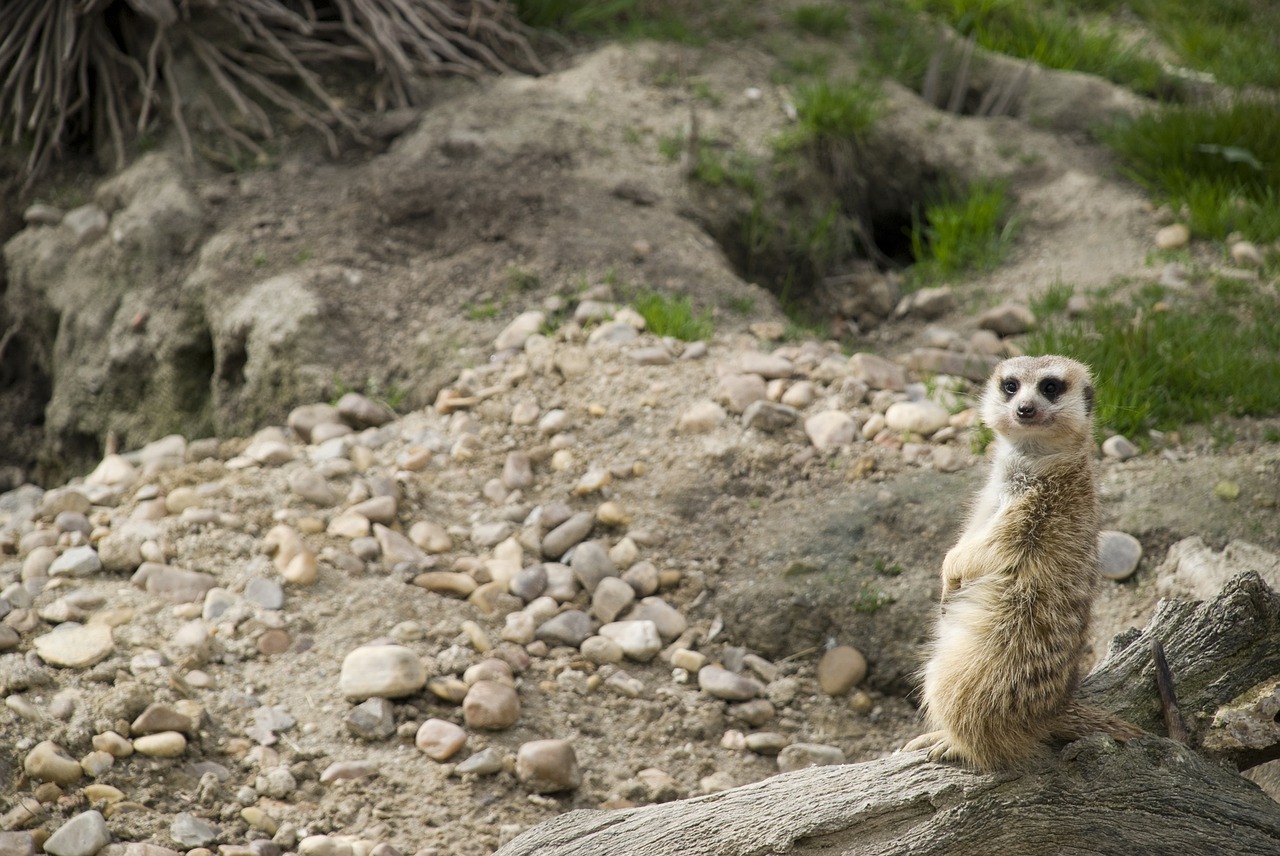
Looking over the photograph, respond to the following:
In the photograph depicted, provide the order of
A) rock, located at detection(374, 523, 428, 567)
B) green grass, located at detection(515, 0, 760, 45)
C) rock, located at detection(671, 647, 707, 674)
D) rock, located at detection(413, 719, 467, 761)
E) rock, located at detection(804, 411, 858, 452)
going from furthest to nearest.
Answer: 1. green grass, located at detection(515, 0, 760, 45)
2. rock, located at detection(804, 411, 858, 452)
3. rock, located at detection(374, 523, 428, 567)
4. rock, located at detection(671, 647, 707, 674)
5. rock, located at detection(413, 719, 467, 761)

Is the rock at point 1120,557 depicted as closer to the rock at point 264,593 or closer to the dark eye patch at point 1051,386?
the dark eye patch at point 1051,386

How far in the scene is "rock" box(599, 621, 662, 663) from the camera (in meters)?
3.42

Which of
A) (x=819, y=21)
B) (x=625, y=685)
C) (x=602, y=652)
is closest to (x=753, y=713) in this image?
(x=625, y=685)

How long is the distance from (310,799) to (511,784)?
1.63ft

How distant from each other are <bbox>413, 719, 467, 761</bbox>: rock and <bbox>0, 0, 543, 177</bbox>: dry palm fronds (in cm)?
329

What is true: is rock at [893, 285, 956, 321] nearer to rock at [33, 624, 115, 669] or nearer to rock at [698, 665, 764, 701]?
rock at [698, 665, 764, 701]

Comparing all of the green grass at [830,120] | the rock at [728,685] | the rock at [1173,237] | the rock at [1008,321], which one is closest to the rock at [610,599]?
the rock at [728,685]

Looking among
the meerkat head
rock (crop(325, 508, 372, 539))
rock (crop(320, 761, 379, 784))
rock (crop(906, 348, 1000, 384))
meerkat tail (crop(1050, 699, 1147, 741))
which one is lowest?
rock (crop(906, 348, 1000, 384))

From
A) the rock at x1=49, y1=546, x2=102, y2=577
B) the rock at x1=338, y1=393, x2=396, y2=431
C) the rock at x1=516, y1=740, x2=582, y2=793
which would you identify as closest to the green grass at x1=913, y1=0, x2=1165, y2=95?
the rock at x1=338, y1=393, x2=396, y2=431

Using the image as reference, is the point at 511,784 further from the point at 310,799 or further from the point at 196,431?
the point at 196,431

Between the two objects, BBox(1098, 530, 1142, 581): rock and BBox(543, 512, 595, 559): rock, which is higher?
BBox(543, 512, 595, 559): rock

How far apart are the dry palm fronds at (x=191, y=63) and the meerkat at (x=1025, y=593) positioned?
3864mm

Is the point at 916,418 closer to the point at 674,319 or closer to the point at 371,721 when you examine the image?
the point at 674,319

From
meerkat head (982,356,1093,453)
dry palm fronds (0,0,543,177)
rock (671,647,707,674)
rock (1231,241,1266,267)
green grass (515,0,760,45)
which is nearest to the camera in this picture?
meerkat head (982,356,1093,453)
